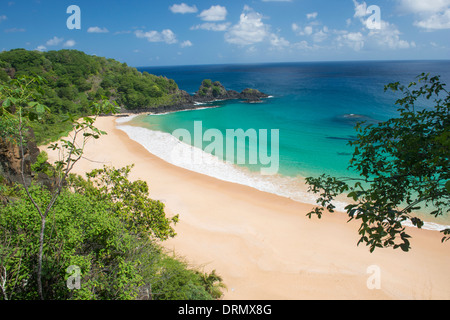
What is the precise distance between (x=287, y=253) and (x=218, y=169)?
35.6 ft

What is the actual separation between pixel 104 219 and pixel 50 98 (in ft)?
140

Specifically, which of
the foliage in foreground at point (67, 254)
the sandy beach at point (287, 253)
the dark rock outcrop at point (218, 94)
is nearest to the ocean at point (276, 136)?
the sandy beach at point (287, 253)

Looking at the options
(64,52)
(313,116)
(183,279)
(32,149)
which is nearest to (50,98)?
(64,52)

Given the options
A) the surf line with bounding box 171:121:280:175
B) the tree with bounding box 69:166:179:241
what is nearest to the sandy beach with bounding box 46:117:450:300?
the tree with bounding box 69:166:179:241

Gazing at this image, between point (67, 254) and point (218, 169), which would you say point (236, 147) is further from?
point (67, 254)

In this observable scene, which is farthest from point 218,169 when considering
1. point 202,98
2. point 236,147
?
point 202,98

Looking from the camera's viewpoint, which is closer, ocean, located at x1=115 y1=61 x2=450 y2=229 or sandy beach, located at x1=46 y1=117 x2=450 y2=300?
sandy beach, located at x1=46 y1=117 x2=450 y2=300

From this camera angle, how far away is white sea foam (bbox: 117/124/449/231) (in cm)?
1689

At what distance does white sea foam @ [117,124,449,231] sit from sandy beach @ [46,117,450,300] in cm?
Answer: 110

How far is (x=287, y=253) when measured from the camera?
36.3 feet

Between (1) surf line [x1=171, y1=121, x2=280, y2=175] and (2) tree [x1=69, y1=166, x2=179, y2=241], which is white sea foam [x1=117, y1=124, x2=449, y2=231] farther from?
(2) tree [x1=69, y1=166, x2=179, y2=241]

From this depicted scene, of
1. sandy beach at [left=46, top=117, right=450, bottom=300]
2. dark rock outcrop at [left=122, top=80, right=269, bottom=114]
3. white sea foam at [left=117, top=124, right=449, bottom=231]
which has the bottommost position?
sandy beach at [left=46, top=117, right=450, bottom=300]

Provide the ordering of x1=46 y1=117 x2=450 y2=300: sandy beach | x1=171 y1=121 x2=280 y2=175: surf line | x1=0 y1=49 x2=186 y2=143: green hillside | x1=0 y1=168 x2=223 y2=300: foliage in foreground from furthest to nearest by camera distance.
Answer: x1=0 y1=49 x2=186 y2=143: green hillside < x1=171 y1=121 x2=280 y2=175: surf line < x1=46 y1=117 x2=450 y2=300: sandy beach < x1=0 y1=168 x2=223 y2=300: foliage in foreground
